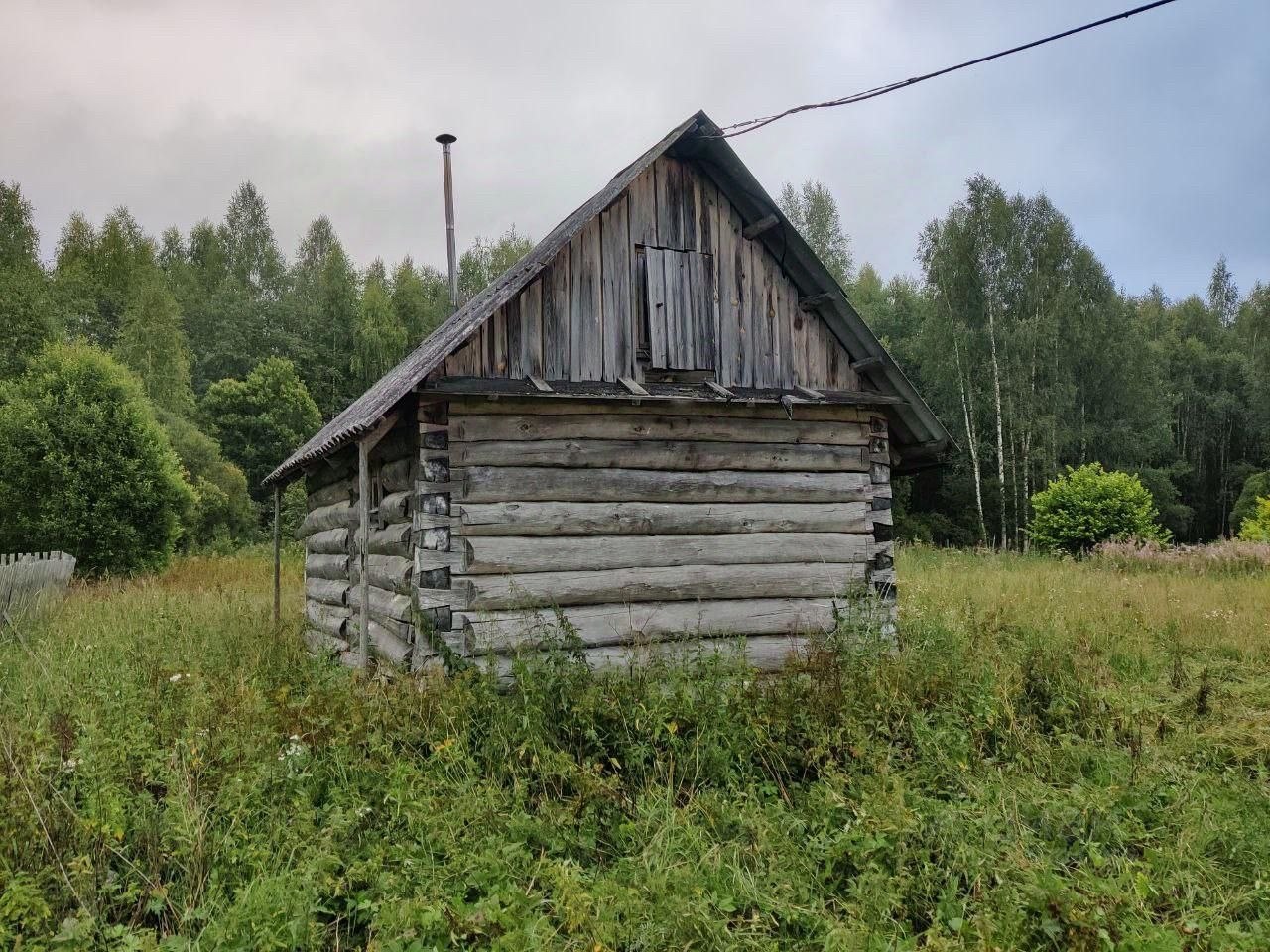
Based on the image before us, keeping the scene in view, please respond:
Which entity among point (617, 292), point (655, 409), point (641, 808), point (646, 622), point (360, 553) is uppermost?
point (617, 292)

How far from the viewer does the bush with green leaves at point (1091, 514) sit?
2028 centimetres

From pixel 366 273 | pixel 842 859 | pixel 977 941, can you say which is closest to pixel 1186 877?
pixel 977 941

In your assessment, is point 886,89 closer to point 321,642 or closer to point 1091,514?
point 321,642

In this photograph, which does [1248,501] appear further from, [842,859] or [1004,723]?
[842,859]

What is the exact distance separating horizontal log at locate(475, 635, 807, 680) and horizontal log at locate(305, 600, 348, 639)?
2982mm

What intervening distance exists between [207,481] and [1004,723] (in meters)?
26.9

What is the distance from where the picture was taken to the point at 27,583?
12.7 m

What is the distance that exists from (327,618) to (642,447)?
4.55 meters

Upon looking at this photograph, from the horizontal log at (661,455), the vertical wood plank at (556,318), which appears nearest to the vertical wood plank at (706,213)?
the vertical wood plank at (556,318)

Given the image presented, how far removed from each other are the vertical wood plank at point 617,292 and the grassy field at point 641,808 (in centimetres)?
292

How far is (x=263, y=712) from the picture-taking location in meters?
5.54

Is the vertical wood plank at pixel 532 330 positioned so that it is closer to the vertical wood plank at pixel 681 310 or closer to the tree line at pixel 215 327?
the vertical wood plank at pixel 681 310

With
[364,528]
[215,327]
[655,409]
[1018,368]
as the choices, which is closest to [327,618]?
[364,528]

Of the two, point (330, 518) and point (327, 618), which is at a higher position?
point (330, 518)
